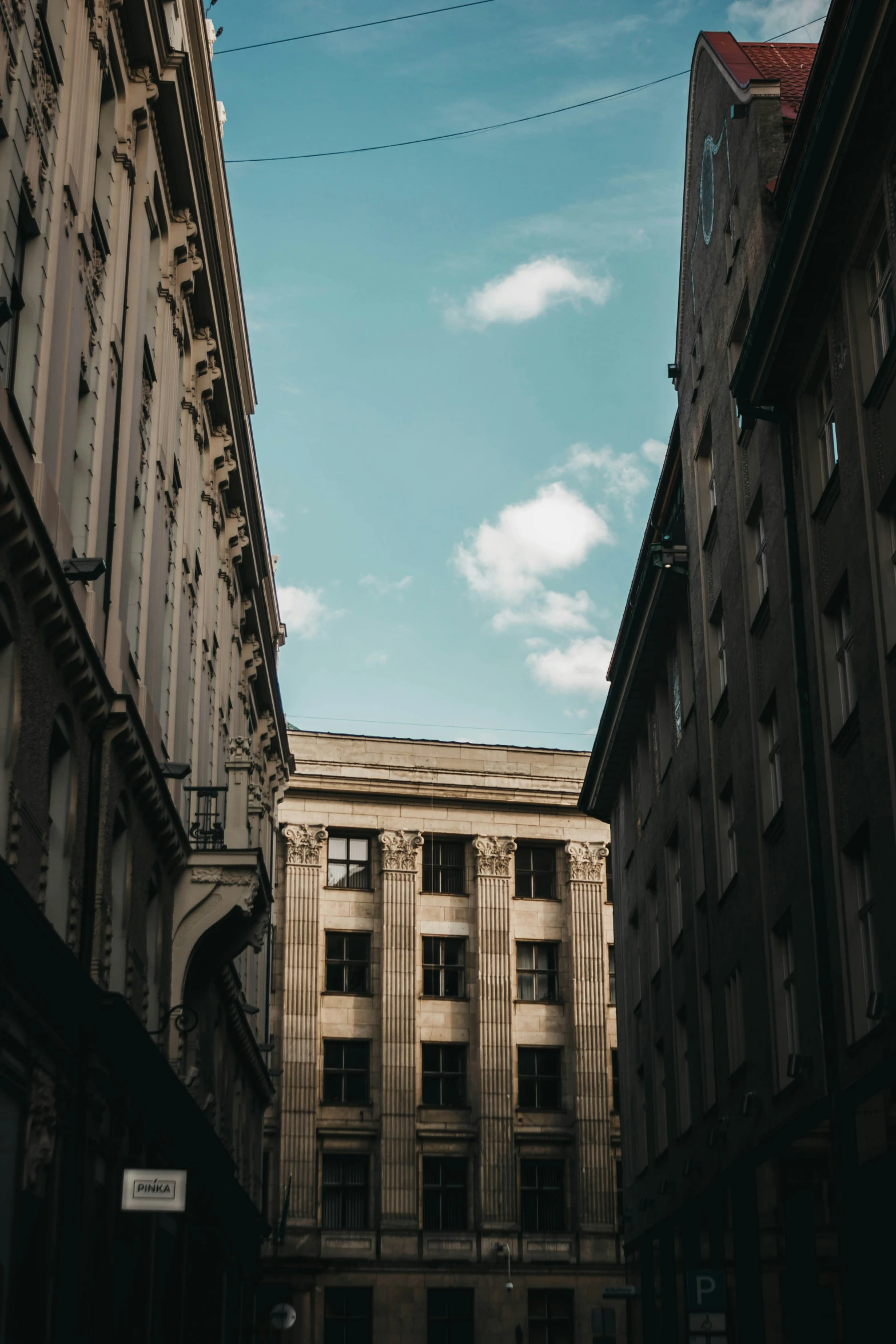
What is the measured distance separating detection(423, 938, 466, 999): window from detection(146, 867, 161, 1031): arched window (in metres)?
33.3

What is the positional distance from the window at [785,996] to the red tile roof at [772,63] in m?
13.5

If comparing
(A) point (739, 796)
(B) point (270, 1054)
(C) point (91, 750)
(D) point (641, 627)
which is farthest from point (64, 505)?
(B) point (270, 1054)

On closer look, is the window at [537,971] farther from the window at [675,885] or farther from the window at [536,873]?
the window at [675,885]

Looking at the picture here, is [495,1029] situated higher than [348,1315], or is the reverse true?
[495,1029]

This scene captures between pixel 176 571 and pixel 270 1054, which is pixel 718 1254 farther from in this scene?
pixel 270 1054

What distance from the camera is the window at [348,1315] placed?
52688mm

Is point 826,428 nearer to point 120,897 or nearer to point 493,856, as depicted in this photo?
point 120,897

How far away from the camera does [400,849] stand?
5906 centimetres

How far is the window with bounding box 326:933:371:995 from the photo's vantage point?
57.7 metres

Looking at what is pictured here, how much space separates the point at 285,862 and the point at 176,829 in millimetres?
32536

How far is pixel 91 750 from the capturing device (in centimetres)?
2030

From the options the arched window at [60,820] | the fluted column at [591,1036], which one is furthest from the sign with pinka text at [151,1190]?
the fluted column at [591,1036]

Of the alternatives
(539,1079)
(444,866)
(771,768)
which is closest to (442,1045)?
(539,1079)

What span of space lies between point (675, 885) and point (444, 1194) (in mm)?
23788
